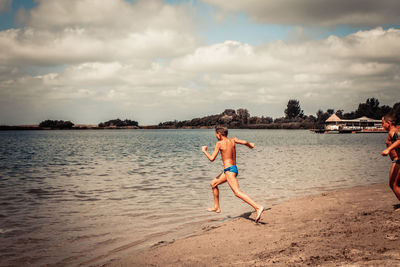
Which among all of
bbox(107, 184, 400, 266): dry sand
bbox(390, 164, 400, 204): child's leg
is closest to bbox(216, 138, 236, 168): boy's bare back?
bbox(107, 184, 400, 266): dry sand

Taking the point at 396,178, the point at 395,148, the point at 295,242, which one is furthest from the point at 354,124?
the point at 295,242

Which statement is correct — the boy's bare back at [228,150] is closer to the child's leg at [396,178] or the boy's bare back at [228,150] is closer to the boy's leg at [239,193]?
the boy's leg at [239,193]

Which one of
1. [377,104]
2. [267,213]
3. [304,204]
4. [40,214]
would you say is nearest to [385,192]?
[304,204]

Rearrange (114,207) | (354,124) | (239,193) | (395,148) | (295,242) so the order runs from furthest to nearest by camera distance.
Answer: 1. (354,124)
2. (114,207)
3. (239,193)
4. (395,148)
5. (295,242)

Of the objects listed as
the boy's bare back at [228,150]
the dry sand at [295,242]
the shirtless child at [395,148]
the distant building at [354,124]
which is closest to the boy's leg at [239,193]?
the boy's bare back at [228,150]

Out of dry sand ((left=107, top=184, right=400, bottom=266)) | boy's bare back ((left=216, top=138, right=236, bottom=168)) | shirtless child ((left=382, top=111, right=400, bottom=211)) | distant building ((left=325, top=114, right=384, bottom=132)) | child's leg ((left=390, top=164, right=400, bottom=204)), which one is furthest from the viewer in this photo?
distant building ((left=325, top=114, right=384, bottom=132))

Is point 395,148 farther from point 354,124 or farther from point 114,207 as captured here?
point 354,124

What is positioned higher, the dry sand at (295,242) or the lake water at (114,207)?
the dry sand at (295,242)

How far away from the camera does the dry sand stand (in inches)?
194

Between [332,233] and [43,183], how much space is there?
15.6 meters

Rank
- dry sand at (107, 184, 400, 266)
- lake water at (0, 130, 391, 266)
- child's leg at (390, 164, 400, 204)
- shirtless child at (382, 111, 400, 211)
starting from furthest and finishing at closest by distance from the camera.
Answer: child's leg at (390, 164, 400, 204) < shirtless child at (382, 111, 400, 211) < lake water at (0, 130, 391, 266) < dry sand at (107, 184, 400, 266)

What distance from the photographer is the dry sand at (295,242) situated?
4.93 meters

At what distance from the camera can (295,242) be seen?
5.94 metres

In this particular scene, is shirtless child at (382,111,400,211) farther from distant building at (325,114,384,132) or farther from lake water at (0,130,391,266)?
distant building at (325,114,384,132)
